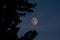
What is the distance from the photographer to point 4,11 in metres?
9.16

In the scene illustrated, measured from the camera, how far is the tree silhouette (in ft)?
29.4

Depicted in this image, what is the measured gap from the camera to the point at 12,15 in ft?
30.5

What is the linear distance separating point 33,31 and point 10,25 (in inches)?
71.0

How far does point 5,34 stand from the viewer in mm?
8312

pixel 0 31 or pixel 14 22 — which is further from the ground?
pixel 14 22

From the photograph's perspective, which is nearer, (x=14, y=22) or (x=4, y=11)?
(x=4, y=11)

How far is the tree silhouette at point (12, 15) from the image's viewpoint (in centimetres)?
896

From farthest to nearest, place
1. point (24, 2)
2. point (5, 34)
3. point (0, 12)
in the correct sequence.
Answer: point (24, 2)
point (0, 12)
point (5, 34)

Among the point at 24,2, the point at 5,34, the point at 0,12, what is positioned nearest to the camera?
the point at 5,34

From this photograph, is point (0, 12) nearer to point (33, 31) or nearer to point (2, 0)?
point (2, 0)

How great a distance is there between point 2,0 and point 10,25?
1.56 m

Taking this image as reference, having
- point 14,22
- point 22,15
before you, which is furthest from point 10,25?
point 22,15

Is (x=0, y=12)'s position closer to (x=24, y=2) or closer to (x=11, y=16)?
(x=11, y=16)

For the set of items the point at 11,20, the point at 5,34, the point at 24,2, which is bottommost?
the point at 5,34
